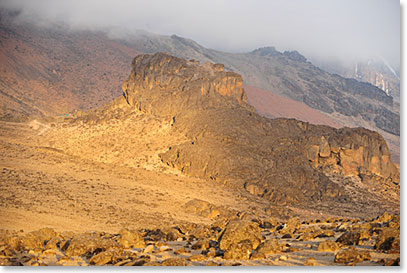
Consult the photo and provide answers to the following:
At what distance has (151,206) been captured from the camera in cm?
2150

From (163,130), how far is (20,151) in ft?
27.9

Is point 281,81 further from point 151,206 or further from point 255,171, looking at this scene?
point 151,206

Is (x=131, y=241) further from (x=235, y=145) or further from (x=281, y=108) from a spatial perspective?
(x=281, y=108)

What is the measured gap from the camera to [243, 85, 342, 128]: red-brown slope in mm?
67062

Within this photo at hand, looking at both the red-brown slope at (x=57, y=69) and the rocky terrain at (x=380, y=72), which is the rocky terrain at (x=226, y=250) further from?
the red-brown slope at (x=57, y=69)

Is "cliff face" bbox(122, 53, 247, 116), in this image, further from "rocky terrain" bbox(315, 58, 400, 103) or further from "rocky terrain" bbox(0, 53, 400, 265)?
"rocky terrain" bbox(315, 58, 400, 103)

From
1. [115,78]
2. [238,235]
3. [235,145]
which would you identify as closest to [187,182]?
[235,145]

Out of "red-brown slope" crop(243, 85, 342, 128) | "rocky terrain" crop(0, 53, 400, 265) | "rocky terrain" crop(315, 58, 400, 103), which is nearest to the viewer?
"rocky terrain" crop(0, 53, 400, 265)

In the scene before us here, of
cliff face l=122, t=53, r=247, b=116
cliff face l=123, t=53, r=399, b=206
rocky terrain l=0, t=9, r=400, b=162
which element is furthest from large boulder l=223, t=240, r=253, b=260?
rocky terrain l=0, t=9, r=400, b=162

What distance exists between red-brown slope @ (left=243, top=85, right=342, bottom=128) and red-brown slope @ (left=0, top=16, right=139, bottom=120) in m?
17.2

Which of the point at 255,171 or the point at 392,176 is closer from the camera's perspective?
the point at 255,171

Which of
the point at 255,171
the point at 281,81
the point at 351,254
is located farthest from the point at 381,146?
the point at 281,81

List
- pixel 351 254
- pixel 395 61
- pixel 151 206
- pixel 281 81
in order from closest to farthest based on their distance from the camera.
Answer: pixel 351 254 < pixel 395 61 < pixel 151 206 < pixel 281 81

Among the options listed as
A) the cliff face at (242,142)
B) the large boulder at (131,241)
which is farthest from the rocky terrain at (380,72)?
the cliff face at (242,142)
